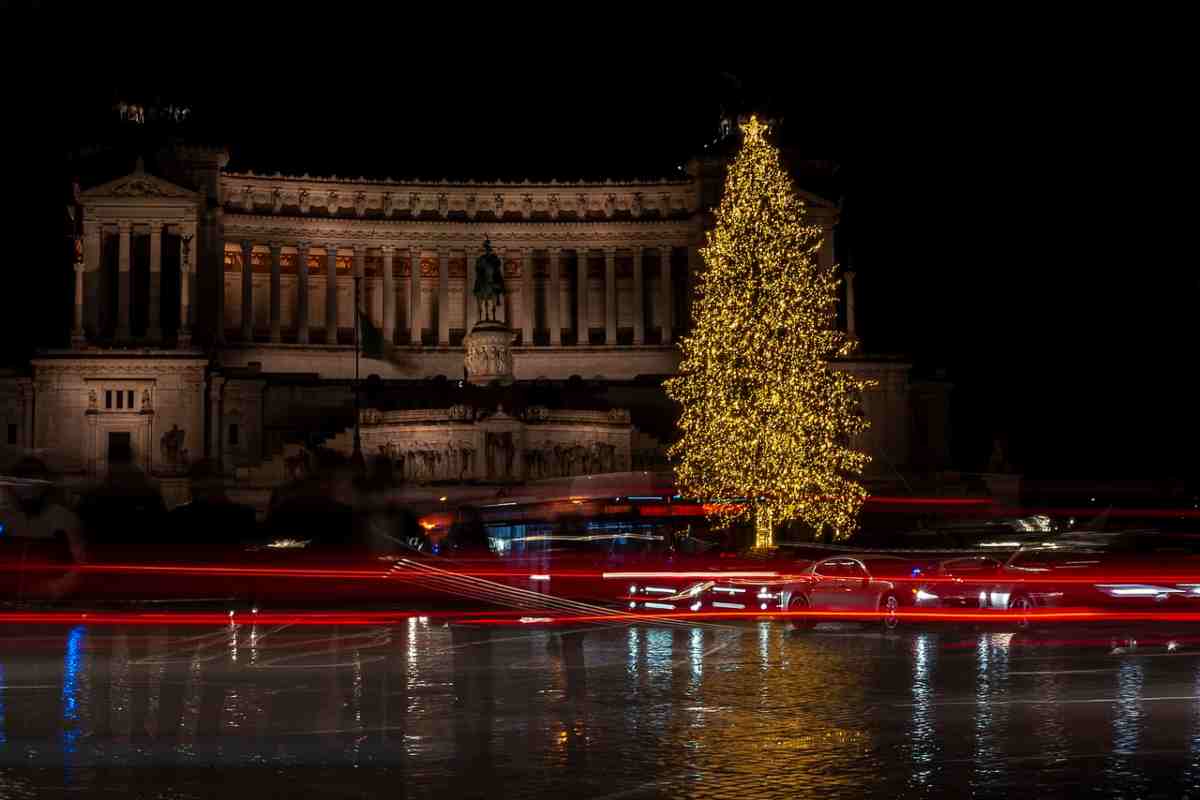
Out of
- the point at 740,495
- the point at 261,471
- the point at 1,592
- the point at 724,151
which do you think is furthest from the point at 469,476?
the point at 1,592

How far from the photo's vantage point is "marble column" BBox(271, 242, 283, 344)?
104500 mm

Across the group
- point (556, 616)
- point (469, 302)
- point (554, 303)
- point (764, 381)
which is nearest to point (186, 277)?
point (469, 302)

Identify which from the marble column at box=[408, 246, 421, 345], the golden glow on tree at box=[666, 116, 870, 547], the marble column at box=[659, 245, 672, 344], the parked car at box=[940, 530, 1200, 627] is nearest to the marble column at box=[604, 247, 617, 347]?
the marble column at box=[659, 245, 672, 344]

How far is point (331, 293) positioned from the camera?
107062mm

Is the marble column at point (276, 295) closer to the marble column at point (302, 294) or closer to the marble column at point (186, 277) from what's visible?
the marble column at point (302, 294)

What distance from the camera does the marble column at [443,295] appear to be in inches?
4306

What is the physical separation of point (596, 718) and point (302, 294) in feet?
290

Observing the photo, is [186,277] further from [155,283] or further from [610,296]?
[610,296]

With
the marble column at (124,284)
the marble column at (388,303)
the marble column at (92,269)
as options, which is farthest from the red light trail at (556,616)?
the marble column at (388,303)

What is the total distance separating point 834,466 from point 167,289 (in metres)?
59.9

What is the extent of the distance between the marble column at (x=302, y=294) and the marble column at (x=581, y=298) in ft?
59.4

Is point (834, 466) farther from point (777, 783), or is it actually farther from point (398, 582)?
point (777, 783)

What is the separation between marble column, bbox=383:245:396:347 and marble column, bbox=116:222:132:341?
16.8 m

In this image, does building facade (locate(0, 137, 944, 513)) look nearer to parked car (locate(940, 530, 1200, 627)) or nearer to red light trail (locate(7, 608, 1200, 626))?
red light trail (locate(7, 608, 1200, 626))
